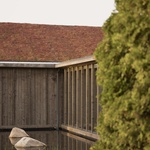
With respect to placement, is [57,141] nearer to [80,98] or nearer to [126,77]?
[80,98]

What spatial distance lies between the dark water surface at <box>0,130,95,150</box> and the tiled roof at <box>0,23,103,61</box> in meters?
5.66

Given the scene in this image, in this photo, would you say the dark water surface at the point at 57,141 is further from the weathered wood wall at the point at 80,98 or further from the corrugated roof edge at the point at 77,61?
the corrugated roof edge at the point at 77,61

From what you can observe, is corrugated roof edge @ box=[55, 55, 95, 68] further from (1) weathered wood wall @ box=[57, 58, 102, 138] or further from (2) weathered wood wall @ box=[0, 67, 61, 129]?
(2) weathered wood wall @ box=[0, 67, 61, 129]

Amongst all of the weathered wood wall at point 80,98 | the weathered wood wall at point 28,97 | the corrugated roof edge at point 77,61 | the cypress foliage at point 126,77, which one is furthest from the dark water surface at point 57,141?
the cypress foliage at point 126,77

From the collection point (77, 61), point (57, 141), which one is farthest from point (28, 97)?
point (57, 141)

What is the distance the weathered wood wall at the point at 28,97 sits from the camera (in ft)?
73.5

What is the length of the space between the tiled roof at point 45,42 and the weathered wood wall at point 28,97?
340 cm

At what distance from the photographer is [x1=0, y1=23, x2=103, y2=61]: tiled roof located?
26.5 metres

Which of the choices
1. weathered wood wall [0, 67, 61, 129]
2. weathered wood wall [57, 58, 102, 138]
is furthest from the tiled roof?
weathered wood wall [57, 58, 102, 138]

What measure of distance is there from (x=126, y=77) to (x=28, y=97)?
1650 centimetres

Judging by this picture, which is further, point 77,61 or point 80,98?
point 80,98

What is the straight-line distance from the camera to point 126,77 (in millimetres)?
6266

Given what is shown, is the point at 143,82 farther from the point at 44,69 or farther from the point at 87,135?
the point at 44,69

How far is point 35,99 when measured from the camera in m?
22.6
